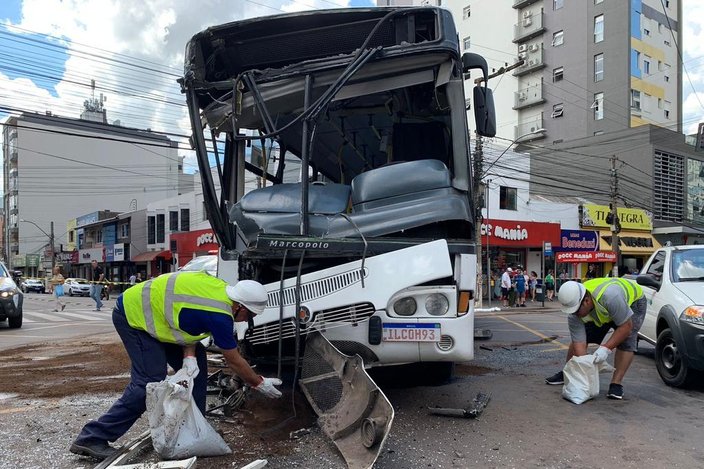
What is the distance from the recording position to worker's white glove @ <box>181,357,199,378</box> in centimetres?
369

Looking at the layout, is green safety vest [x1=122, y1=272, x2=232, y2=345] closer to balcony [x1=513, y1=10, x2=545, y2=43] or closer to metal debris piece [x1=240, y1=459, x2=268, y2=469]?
metal debris piece [x1=240, y1=459, x2=268, y2=469]

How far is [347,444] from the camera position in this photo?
12.0 ft

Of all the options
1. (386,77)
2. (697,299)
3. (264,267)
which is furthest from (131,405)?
(697,299)

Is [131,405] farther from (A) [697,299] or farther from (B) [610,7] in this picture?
(B) [610,7]

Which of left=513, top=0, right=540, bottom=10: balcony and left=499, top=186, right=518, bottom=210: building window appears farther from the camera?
left=513, top=0, right=540, bottom=10: balcony

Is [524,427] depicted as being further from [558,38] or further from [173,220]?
[558,38]

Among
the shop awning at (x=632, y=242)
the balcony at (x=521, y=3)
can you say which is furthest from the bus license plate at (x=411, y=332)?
the balcony at (x=521, y=3)

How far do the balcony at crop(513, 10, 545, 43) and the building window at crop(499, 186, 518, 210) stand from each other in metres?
19.8

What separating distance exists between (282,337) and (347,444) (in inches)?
37.9

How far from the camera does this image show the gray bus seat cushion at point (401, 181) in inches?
179

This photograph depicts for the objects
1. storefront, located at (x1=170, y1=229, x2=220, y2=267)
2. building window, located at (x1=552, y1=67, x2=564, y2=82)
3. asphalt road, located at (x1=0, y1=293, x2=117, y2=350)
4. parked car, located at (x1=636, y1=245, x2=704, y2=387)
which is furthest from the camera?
building window, located at (x1=552, y1=67, x2=564, y2=82)

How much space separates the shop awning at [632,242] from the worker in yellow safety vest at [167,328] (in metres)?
29.6

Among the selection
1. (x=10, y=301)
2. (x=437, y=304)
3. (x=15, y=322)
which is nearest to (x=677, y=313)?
(x=437, y=304)

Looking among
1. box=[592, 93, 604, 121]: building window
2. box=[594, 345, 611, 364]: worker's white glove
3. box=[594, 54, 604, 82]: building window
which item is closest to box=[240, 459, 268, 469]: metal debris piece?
box=[594, 345, 611, 364]: worker's white glove
